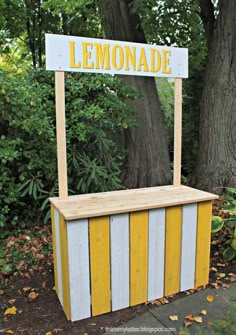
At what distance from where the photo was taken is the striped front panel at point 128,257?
2.12 meters

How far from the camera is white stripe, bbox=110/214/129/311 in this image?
86.6 inches

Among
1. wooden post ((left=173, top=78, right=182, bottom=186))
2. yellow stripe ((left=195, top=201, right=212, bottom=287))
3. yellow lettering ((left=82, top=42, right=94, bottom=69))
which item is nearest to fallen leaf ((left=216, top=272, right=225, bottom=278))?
yellow stripe ((left=195, top=201, right=212, bottom=287))

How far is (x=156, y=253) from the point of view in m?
A: 2.37

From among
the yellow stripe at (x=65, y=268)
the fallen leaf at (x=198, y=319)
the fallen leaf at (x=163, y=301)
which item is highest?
the yellow stripe at (x=65, y=268)

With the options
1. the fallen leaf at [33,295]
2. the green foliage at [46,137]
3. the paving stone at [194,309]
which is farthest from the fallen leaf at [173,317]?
the green foliage at [46,137]

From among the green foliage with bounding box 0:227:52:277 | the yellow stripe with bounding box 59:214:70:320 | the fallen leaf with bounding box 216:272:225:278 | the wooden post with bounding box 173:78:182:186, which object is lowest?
the fallen leaf with bounding box 216:272:225:278

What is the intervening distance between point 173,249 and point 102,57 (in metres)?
1.52

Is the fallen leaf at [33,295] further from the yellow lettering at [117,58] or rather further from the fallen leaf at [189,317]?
the yellow lettering at [117,58]

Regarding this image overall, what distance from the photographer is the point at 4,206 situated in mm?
3111

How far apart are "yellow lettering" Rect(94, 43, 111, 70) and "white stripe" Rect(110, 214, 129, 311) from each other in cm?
109

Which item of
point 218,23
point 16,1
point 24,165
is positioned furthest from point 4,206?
point 16,1

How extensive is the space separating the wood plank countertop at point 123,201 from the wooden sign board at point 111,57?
94 centimetres

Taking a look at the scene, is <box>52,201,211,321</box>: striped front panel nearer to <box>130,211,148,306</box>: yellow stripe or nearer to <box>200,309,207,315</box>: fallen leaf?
<box>130,211,148,306</box>: yellow stripe

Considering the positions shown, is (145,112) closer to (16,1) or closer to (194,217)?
(194,217)
